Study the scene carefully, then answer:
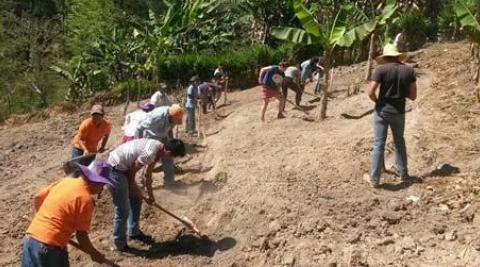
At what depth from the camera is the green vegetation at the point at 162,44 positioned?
18453 mm

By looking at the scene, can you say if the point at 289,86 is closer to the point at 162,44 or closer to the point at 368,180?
the point at 162,44

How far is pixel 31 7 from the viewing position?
32812 mm

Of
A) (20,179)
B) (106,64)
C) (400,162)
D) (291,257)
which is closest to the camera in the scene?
(291,257)

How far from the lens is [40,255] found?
470 cm

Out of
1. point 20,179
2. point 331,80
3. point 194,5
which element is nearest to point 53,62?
point 194,5

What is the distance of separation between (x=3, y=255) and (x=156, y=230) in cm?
180

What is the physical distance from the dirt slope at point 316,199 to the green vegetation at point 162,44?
6.43 metres

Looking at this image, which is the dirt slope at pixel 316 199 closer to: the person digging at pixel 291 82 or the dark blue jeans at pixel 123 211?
the dark blue jeans at pixel 123 211

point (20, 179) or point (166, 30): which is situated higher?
point (166, 30)

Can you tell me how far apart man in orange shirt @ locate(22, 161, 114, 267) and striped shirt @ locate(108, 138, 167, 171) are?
5.08ft

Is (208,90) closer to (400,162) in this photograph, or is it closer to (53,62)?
(400,162)

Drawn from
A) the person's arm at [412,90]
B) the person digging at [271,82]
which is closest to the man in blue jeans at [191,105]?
the person digging at [271,82]

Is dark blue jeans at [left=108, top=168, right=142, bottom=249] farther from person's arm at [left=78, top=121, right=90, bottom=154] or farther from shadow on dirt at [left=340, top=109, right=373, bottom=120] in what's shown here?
shadow on dirt at [left=340, top=109, right=373, bottom=120]

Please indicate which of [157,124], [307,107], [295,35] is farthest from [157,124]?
[307,107]
